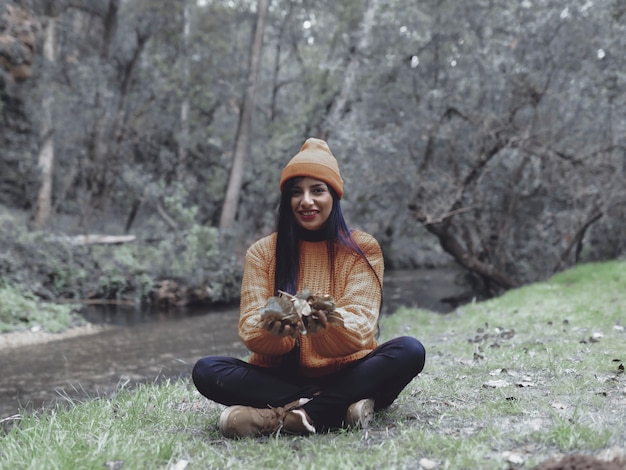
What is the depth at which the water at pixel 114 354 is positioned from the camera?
5.57 meters

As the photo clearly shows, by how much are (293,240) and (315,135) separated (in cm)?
1253

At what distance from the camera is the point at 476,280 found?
14805 millimetres

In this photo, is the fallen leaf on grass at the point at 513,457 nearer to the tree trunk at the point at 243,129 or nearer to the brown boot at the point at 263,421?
the brown boot at the point at 263,421

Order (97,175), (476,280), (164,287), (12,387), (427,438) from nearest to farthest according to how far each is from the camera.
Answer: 1. (427,438)
2. (12,387)
3. (164,287)
4. (476,280)
5. (97,175)

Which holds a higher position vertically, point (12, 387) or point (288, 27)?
point (288, 27)

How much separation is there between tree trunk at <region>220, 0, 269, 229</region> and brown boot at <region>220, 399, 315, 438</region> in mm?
13379

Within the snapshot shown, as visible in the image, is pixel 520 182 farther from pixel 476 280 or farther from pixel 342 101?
pixel 342 101

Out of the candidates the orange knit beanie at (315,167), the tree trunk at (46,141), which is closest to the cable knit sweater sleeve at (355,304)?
the orange knit beanie at (315,167)

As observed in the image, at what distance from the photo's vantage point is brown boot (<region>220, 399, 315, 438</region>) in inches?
111

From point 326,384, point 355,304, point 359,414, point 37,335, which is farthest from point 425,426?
point 37,335

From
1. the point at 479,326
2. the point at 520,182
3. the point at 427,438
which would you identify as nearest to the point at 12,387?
the point at 427,438

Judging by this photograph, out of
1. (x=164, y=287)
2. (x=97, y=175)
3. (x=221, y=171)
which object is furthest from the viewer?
(x=221, y=171)

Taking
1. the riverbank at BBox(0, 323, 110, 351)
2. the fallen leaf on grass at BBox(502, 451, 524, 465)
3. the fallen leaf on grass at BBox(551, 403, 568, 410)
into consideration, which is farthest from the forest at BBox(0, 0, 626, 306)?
the fallen leaf on grass at BBox(502, 451, 524, 465)

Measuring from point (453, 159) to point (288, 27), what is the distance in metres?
12.2
